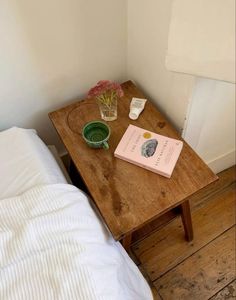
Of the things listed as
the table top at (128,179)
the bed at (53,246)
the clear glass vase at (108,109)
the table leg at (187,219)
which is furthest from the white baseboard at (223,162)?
the bed at (53,246)

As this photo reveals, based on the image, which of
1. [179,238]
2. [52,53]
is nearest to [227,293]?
[179,238]

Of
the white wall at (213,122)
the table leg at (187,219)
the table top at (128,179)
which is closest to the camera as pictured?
the table top at (128,179)

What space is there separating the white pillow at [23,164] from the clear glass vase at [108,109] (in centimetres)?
25

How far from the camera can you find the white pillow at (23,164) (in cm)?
75

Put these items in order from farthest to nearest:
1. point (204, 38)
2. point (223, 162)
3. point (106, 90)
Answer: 1. point (223, 162)
2. point (106, 90)
3. point (204, 38)

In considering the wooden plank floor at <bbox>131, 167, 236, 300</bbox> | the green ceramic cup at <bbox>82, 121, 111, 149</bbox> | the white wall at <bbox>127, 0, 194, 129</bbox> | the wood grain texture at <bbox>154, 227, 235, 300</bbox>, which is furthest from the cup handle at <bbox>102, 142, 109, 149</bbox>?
the wood grain texture at <bbox>154, 227, 235, 300</bbox>

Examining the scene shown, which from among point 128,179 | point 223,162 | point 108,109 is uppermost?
point 108,109

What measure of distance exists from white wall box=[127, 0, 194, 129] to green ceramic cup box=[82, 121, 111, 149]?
0.26 meters

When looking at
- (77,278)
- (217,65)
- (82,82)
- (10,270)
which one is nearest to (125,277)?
(77,278)

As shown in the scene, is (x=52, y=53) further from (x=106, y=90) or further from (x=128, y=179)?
(x=128, y=179)

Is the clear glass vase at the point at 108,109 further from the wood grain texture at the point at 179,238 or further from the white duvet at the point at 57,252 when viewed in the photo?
the wood grain texture at the point at 179,238

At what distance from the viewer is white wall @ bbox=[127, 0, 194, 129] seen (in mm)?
804

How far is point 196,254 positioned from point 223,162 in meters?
0.50

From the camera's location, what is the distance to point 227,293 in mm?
1035
